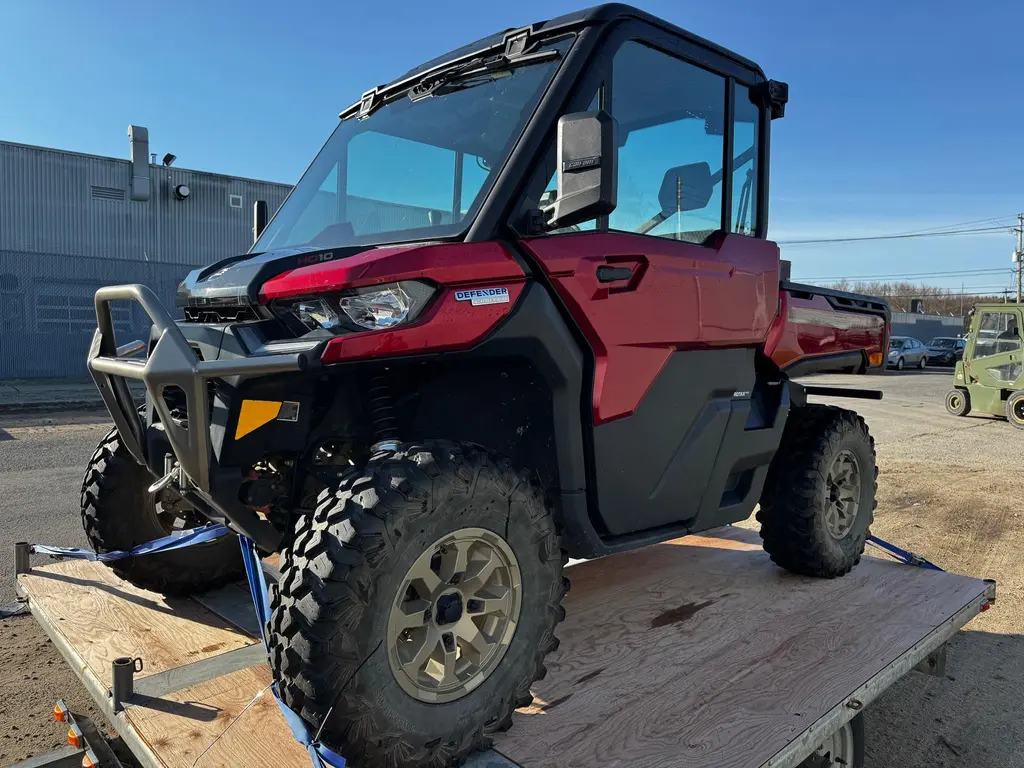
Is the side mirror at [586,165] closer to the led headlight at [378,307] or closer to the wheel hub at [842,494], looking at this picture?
the led headlight at [378,307]

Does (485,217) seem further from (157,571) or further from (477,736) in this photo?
(157,571)

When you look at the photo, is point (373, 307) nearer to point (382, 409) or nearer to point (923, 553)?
point (382, 409)

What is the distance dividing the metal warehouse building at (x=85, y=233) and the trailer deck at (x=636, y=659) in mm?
18461

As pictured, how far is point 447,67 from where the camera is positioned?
310 centimetres

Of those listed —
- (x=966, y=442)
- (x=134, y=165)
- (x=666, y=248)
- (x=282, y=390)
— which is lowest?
(x=966, y=442)

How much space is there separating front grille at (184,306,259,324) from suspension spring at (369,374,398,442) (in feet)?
1.45

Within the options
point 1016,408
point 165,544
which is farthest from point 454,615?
point 1016,408

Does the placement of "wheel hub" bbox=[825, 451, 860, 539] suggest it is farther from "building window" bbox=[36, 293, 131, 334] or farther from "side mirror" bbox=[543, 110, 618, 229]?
"building window" bbox=[36, 293, 131, 334]

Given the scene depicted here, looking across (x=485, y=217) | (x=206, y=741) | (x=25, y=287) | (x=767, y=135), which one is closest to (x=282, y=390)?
(x=485, y=217)

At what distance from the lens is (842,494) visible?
432 centimetres

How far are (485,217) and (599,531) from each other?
1.27m

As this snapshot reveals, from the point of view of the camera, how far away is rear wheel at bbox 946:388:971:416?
56.1 ft

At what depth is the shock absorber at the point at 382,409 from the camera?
2604 mm

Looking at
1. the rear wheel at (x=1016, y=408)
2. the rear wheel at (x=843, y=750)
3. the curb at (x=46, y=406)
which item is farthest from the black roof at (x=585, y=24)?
the rear wheel at (x=1016, y=408)
